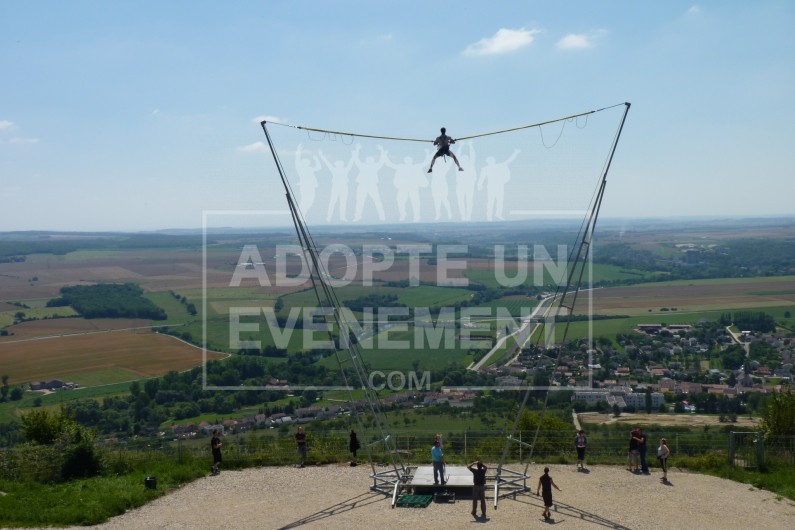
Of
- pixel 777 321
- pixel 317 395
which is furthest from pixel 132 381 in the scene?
pixel 777 321

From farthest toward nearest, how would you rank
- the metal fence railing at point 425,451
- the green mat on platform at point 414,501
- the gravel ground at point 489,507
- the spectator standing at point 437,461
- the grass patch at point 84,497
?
the metal fence railing at point 425,451, the spectator standing at point 437,461, the green mat on platform at point 414,501, the grass patch at point 84,497, the gravel ground at point 489,507

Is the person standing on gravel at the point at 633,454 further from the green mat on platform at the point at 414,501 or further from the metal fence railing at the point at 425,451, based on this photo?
the green mat on platform at the point at 414,501

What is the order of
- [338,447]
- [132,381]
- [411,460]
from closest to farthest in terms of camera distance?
[411,460]
[338,447]
[132,381]

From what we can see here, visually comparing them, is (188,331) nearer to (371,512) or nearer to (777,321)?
(371,512)

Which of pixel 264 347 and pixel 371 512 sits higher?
pixel 371 512

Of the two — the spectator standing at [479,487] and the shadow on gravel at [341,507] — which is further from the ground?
the spectator standing at [479,487]

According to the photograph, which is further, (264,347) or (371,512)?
→ (264,347)

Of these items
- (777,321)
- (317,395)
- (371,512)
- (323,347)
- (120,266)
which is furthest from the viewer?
(120,266)

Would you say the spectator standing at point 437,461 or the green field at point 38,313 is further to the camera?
the green field at point 38,313

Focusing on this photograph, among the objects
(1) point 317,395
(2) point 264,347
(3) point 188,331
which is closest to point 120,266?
(3) point 188,331

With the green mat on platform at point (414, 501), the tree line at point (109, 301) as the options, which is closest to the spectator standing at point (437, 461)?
the green mat on platform at point (414, 501)
